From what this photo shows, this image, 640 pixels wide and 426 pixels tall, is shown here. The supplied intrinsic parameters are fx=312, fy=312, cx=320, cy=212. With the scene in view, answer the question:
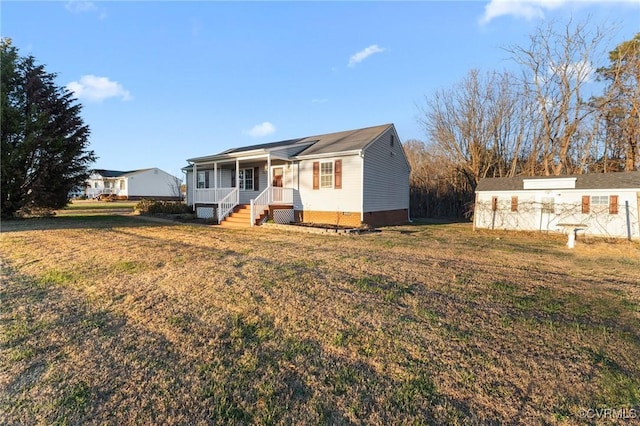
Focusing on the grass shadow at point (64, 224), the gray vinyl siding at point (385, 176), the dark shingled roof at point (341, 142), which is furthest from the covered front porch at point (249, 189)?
the gray vinyl siding at point (385, 176)

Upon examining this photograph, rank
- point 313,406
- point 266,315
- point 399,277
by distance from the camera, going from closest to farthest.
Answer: point 313,406, point 266,315, point 399,277

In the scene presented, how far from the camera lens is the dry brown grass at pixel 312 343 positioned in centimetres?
225

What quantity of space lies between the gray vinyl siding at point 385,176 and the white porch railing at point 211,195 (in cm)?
668

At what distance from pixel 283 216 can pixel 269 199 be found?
105cm

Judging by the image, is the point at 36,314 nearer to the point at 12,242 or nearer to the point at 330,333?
the point at 330,333

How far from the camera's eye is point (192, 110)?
67.5ft

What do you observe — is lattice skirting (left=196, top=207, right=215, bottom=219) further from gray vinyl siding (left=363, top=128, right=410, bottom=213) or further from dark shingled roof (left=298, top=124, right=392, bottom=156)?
gray vinyl siding (left=363, top=128, right=410, bottom=213)

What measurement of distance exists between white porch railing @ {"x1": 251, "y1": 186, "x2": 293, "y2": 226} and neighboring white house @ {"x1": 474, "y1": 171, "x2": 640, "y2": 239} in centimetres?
978

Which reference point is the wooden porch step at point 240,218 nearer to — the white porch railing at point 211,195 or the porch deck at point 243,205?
the porch deck at point 243,205

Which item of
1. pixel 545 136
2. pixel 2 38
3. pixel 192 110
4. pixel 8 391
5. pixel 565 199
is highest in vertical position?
pixel 2 38

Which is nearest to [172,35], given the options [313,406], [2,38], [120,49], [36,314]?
[120,49]

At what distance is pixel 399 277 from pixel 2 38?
21944 millimetres

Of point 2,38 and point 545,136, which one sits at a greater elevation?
point 2,38

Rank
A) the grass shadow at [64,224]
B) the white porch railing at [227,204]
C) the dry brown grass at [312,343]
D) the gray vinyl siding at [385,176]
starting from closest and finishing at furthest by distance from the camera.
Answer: the dry brown grass at [312,343], the grass shadow at [64,224], the gray vinyl siding at [385,176], the white porch railing at [227,204]
